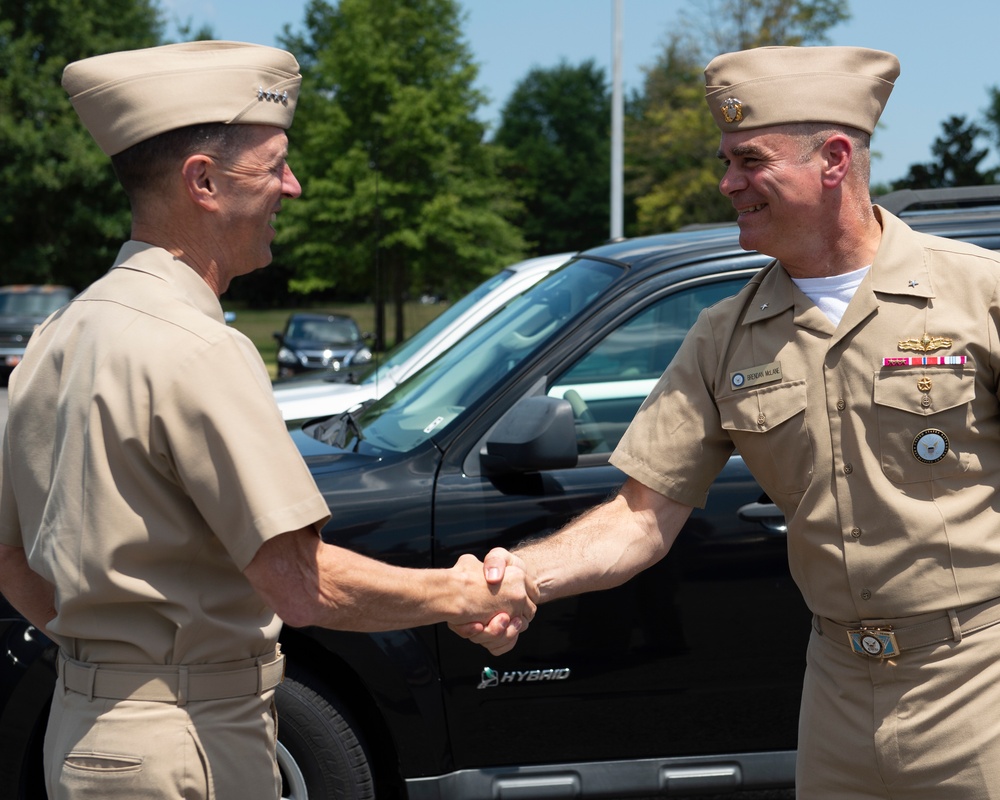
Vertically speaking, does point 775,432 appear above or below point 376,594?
above

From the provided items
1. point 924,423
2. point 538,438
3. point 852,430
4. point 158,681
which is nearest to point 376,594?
point 158,681

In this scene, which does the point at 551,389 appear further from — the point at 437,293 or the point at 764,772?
the point at 437,293

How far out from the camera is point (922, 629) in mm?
2385

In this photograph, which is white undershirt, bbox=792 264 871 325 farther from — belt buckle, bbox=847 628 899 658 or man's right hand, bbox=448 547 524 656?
man's right hand, bbox=448 547 524 656

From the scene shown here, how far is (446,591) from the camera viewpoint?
7.74ft

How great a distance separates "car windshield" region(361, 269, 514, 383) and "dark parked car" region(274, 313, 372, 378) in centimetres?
1069

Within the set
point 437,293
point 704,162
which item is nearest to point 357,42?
point 437,293

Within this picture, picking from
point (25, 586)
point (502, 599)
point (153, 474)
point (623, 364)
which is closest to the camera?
point (153, 474)

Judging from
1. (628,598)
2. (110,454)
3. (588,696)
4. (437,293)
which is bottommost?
(437,293)

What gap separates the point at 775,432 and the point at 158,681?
1339 mm

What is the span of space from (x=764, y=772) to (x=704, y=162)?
92.8 ft

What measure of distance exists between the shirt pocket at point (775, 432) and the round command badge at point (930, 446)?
0.21 meters

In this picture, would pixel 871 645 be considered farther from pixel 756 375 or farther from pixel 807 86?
pixel 807 86

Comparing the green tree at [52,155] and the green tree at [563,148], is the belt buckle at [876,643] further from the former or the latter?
the green tree at [563,148]
